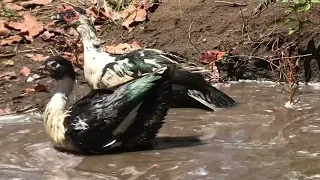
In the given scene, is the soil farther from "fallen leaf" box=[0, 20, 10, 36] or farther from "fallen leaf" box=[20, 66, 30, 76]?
"fallen leaf" box=[0, 20, 10, 36]

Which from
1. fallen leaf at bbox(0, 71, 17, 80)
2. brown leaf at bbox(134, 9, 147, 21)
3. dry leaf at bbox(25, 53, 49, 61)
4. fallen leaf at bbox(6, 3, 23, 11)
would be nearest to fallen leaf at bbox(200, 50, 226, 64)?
brown leaf at bbox(134, 9, 147, 21)

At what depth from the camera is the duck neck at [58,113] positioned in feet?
19.3

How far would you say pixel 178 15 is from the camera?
30.3 feet

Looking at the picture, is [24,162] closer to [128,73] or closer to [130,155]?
[130,155]

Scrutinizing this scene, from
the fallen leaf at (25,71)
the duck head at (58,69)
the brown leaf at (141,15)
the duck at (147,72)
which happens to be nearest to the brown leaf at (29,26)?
the fallen leaf at (25,71)

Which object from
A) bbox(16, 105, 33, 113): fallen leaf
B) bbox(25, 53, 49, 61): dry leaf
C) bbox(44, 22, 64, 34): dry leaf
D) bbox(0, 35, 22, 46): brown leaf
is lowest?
bbox(16, 105, 33, 113): fallen leaf

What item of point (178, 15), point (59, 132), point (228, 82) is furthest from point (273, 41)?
point (59, 132)

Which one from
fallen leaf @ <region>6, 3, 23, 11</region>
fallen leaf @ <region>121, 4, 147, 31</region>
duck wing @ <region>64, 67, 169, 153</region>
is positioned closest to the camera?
duck wing @ <region>64, 67, 169, 153</region>

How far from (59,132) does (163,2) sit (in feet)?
13.6

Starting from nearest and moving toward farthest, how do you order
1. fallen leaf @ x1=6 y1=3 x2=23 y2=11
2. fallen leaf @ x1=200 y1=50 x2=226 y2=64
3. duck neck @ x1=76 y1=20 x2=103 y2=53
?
duck neck @ x1=76 y1=20 x2=103 y2=53
fallen leaf @ x1=200 y1=50 x2=226 y2=64
fallen leaf @ x1=6 y1=3 x2=23 y2=11

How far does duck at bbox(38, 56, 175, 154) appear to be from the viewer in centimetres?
577

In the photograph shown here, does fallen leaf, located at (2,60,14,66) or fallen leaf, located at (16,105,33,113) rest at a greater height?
fallen leaf, located at (2,60,14,66)

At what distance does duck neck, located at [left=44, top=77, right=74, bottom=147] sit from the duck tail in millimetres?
1202

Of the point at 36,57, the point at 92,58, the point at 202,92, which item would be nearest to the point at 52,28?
the point at 36,57
